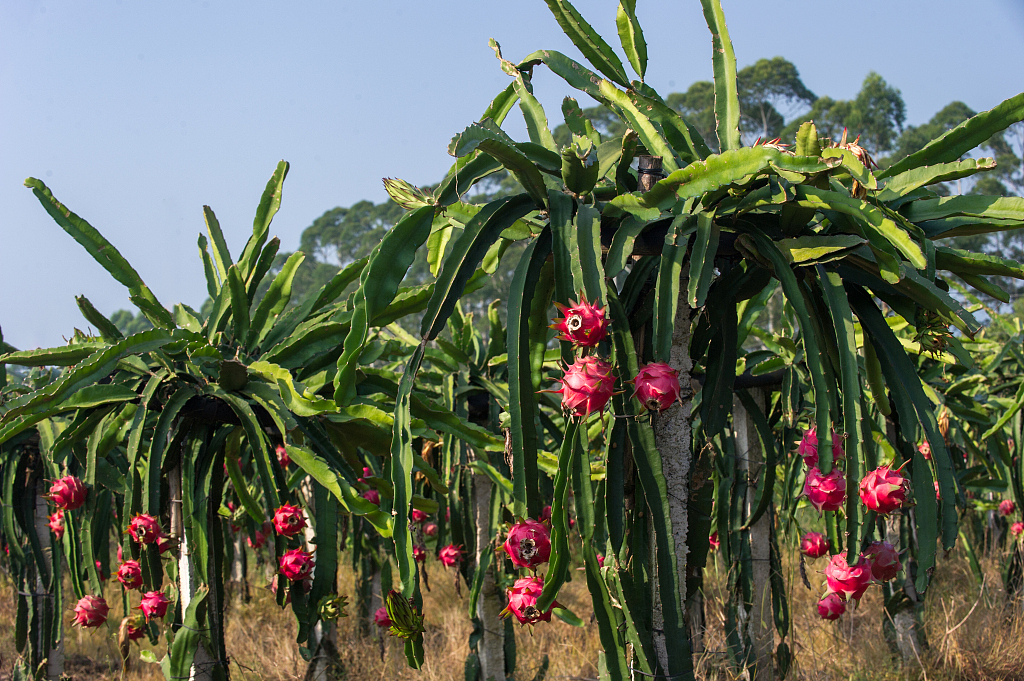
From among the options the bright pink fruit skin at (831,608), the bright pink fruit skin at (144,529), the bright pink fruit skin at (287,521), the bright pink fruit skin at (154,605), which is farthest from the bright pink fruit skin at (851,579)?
the bright pink fruit skin at (154,605)

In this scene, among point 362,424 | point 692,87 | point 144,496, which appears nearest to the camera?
point 362,424

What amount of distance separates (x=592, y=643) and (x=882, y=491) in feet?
15.7

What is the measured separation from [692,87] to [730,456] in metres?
39.5

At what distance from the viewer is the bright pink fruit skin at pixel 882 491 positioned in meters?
1.96

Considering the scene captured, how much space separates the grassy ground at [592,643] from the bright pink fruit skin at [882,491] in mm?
1342

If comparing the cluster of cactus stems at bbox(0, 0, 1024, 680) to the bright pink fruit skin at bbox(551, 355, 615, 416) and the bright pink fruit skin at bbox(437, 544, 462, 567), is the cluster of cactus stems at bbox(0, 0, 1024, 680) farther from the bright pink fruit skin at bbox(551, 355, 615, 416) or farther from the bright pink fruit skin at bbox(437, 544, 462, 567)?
the bright pink fruit skin at bbox(437, 544, 462, 567)

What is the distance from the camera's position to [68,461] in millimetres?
4000

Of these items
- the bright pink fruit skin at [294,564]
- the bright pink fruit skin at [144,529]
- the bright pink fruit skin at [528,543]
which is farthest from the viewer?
the bright pink fruit skin at [294,564]

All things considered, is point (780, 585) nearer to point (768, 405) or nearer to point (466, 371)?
point (768, 405)

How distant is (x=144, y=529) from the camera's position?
115 inches

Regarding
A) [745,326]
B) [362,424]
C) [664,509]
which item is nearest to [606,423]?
[664,509]

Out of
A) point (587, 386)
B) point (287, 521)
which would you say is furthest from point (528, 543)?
point (287, 521)

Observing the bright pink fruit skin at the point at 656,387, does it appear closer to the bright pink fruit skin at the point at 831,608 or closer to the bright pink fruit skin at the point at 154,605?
the bright pink fruit skin at the point at 831,608

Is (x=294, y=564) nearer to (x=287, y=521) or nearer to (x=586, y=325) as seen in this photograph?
(x=287, y=521)
